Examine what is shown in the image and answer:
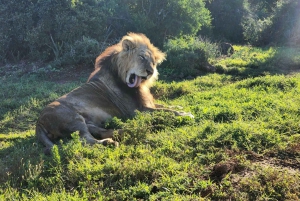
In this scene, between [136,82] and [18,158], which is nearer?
[18,158]

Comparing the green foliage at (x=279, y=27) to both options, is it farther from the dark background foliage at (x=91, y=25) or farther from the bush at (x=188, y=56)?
the bush at (x=188, y=56)

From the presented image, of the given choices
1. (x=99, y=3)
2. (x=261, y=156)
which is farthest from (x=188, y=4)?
(x=261, y=156)

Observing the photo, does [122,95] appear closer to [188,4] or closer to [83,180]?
[83,180]

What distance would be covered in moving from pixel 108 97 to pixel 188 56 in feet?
17.2

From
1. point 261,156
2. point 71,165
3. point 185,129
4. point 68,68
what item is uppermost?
point 261,156

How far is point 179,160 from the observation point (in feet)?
13.1

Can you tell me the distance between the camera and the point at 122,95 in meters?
6.04

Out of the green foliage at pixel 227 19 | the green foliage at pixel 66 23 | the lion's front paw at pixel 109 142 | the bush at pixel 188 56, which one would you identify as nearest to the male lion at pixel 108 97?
the lion's front paw at pixel 109 142

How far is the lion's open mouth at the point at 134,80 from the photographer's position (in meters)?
5.81

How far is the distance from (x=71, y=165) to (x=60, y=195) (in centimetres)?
61

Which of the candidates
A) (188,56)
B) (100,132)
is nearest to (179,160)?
(100,132)

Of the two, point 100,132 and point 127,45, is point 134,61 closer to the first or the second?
point 127,45

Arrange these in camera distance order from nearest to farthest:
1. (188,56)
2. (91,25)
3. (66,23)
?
(188,56) < (66,23) < (91,25)

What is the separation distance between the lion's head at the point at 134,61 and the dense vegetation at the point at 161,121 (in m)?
0.79
